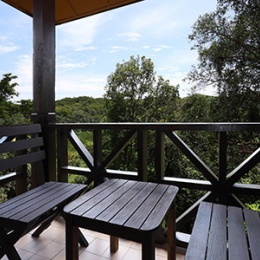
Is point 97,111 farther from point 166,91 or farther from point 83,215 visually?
point 83,215

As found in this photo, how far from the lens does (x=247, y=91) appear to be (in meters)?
8.01

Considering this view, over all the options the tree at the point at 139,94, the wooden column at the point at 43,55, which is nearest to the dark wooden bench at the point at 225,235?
the wooden column at the point at 43,55

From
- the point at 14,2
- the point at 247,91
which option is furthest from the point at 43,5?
the point at 247,91

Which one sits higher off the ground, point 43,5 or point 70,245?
point 43,5

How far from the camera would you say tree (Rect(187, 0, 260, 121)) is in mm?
7877

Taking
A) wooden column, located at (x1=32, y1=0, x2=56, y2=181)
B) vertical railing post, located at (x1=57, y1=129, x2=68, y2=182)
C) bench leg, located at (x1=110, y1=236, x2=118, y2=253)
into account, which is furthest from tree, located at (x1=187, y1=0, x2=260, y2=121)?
bench leg, located at (x1=110, y1=236, x2=118, y2=253)

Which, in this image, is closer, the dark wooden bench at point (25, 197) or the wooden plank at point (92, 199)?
the wooden plank at point (92, 199)

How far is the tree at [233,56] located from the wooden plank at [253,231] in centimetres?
770

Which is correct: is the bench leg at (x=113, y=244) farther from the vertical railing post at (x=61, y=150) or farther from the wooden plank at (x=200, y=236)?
the vertical railing post at (x=61, y=150)

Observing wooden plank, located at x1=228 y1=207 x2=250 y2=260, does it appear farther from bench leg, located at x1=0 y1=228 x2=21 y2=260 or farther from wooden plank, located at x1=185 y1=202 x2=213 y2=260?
bench leg, located at x1=0 y1=228 x2=21 y2=260

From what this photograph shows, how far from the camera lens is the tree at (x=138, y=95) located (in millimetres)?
11641

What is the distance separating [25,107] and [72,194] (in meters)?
10.6

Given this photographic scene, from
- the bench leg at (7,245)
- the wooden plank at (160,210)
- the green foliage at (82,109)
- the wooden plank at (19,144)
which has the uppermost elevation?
the green foliage at (82,109)

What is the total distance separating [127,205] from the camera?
1.20 meters
